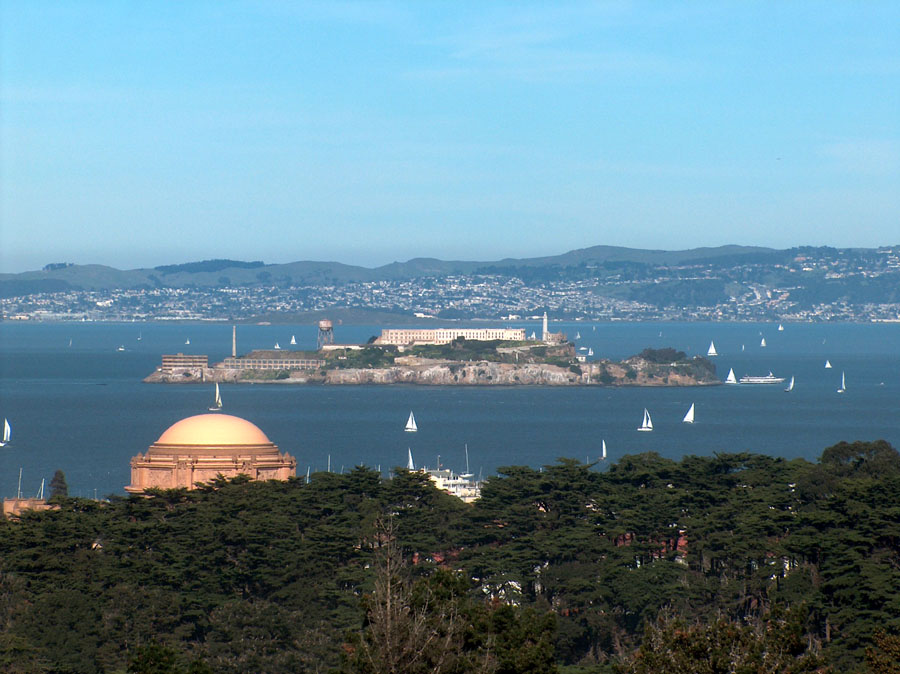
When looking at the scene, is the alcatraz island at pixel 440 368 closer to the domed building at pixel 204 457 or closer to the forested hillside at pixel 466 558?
the domed building at pixel 204 457

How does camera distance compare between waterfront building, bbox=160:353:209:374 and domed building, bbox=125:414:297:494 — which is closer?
domed building, bbox=125:414:297:494

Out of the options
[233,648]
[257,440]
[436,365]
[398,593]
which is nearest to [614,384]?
[436,365]

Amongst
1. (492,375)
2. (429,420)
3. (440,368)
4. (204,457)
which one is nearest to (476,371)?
(492,375)

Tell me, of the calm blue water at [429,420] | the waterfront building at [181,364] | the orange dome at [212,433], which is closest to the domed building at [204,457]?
the orange dome at [212,433]

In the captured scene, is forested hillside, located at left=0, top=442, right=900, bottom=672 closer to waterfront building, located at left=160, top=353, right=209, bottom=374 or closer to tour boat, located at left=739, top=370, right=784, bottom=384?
tour boat, located at left=739, top=370, right=784, bottom=384

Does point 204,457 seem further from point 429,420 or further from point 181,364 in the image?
point 181,364

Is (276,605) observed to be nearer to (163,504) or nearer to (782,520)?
(163,504)

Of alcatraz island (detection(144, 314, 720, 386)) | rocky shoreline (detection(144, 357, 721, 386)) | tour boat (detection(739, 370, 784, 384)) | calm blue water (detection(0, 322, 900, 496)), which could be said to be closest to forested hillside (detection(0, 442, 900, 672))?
calm blue water (detection(0, 322, 900, 496))
